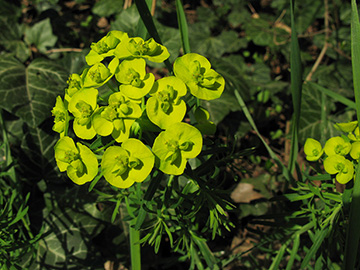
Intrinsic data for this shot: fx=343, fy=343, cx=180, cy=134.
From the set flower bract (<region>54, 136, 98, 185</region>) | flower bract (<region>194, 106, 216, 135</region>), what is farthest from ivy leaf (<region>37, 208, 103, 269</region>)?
flower bract (<region>194, 106, 216, 135</region>)

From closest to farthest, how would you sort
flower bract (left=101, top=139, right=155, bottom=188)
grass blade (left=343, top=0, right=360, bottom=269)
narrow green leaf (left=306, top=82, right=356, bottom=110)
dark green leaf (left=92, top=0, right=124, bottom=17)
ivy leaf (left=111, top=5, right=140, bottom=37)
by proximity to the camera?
flower bract (left=101, top=139, right=155, bottom=188), grass blade (left=343, top=0, right=360, bottom=269), narrow green leaf (left=306, top=82, right=356, bottom=110), ivy leaf (left=111, top=5, right=140, bottom=37), dark green leaf (left=92, top=0, right=124, bottom=17)

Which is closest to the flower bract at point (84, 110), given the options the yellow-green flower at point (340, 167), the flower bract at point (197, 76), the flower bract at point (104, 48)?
the flower bract at point (104, 48)

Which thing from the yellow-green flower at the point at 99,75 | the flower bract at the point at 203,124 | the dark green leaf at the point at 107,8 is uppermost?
the yellow-green flower at the point at 99,75

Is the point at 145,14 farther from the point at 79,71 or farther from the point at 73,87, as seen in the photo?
A: the point at 79,71

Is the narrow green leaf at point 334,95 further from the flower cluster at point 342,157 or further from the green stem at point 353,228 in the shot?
the green stem at point 353,228

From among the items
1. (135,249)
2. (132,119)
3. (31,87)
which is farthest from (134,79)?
(31,87)

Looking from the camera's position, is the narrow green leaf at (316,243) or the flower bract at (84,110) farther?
the narrow green leaf at (316,243)

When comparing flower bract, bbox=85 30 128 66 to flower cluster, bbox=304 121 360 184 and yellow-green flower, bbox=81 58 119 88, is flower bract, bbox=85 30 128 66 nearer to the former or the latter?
yellow-green flower, bbox=81 58 119 88
